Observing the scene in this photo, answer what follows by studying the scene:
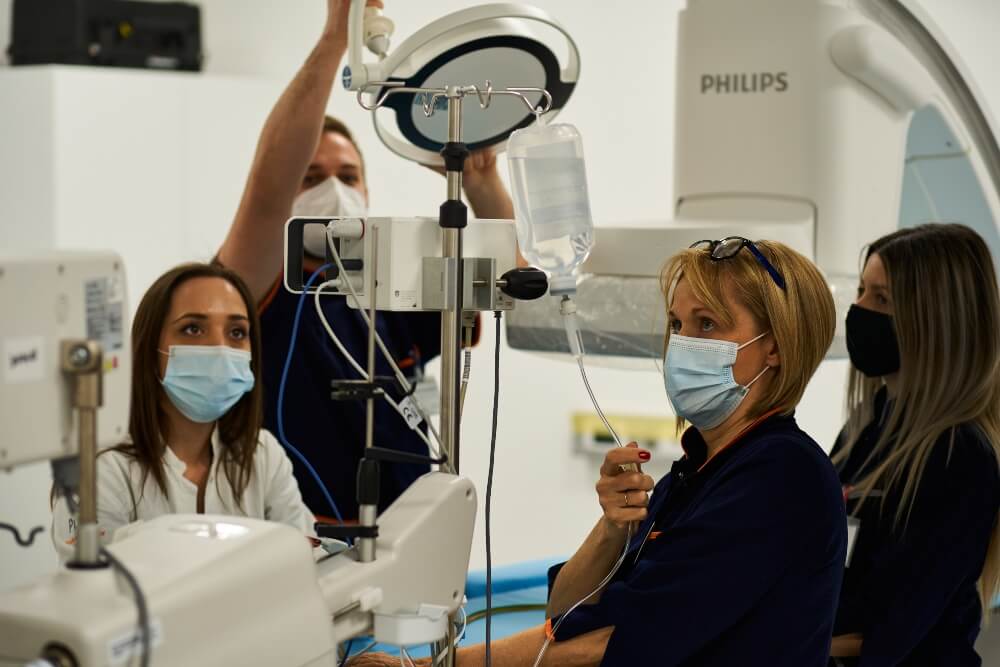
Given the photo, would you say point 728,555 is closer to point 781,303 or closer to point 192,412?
point 781,303

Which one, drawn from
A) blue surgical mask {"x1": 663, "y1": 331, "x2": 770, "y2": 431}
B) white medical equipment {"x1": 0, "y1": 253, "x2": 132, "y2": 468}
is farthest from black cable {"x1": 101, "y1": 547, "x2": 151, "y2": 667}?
blue surgical mask {"x1": 663, "y1": 331, "x2": 770, "y2": 431}

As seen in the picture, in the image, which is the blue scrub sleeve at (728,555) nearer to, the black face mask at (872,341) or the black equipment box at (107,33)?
the black face mask at (872,341)

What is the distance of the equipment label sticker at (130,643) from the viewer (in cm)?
100

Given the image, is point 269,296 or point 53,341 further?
point 269,296

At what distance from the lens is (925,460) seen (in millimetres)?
1886

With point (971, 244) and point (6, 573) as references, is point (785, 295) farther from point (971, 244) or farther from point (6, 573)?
point (6, 573)

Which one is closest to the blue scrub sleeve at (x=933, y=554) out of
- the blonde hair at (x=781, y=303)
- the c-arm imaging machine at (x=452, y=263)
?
the c-arm imaging machine at (x=452, y=263)

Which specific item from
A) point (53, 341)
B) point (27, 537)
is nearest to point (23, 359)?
point (53, 341)

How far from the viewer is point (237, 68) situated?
401 centimetres

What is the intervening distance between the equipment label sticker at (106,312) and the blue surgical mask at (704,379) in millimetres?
730

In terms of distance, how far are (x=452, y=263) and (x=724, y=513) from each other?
446 millimetres

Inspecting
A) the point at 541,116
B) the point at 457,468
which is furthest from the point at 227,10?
the point at 457,468

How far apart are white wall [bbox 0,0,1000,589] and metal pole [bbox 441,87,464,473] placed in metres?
2.50

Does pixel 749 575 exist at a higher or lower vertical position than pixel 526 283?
lower
